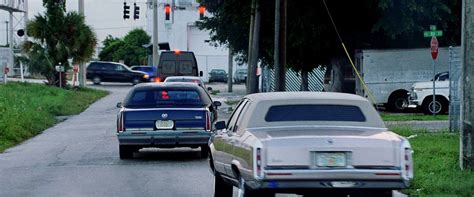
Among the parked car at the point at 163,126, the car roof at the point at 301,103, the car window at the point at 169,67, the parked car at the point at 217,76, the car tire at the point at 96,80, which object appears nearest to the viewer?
the car roof at the point at 301,103

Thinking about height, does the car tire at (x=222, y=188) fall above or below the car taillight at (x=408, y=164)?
below

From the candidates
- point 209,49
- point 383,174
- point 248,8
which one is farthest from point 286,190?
point 209,49

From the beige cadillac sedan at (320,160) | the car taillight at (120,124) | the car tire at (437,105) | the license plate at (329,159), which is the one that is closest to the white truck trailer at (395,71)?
the car tire at (437,105)

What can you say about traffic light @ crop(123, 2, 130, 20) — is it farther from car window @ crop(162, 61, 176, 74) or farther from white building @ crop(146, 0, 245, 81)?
white building @ crop(146, 0, 245, 81)

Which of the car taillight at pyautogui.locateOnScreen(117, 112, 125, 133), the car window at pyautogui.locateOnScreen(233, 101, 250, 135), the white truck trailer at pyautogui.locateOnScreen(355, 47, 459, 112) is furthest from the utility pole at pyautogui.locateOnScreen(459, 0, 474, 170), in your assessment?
the white truck trailer at pyautogui.locateOnScreen(355, 47, 459, 112)

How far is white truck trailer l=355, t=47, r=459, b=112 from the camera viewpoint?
1404 inches

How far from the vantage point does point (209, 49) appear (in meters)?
93.9

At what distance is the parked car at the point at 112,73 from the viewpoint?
70.3 meters

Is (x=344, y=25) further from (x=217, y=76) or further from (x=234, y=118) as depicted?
(x=217, y=76)

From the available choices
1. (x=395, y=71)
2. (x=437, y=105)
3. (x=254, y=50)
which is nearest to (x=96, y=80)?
(x=254, y=50)

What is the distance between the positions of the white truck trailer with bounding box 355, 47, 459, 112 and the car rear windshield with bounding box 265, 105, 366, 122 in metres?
24.3

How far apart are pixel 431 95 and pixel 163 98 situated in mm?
14232

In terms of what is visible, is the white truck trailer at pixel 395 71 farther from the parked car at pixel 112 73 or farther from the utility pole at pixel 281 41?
the parked car at pixel 112 73

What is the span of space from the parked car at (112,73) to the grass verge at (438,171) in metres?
51.0
